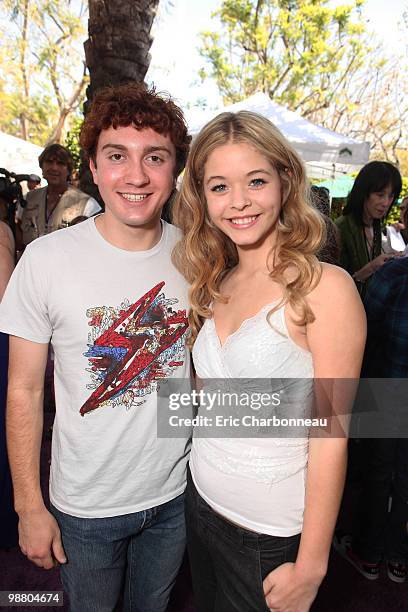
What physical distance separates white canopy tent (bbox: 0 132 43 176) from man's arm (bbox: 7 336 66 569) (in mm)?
10669

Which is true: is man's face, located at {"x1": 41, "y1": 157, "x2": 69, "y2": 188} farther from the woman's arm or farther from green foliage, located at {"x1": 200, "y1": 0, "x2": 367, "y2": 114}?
green foliage, located at {"x1": 200, "y1": 0, "x2": 367, "y2": 114}

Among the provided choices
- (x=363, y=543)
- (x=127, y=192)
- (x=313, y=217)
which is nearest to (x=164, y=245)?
(x=127, y=192)

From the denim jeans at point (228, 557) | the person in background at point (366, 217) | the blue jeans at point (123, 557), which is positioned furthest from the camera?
the person in background at point (366, 217)

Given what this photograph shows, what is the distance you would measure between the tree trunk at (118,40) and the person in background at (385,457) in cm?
270

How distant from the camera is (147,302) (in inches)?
59.7

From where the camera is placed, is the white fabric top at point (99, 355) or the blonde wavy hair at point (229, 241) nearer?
the blonde wavy hair at point (229, 241)

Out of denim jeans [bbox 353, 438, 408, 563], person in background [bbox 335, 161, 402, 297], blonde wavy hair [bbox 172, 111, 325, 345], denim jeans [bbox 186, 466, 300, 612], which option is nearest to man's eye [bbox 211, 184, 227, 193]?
blonde wavy hair [bbox 172, 111, 325, 345]

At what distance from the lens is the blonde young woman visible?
1.22 metres

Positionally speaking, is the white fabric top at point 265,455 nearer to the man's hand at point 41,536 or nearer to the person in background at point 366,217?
the man's hand at point 41,536

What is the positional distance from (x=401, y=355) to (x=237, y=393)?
1160 mm

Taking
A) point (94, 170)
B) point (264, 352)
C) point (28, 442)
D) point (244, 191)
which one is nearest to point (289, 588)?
point (264, 352)

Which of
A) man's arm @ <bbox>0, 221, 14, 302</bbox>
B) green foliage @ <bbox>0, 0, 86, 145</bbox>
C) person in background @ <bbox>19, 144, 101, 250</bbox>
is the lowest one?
man's arm @ <bbox>0, 221, 14, 302</bbox>

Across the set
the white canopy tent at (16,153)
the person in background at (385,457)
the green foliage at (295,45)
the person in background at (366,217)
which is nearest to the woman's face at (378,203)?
the person in background at (366,217)

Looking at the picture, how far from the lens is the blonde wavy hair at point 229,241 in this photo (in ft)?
4.26
